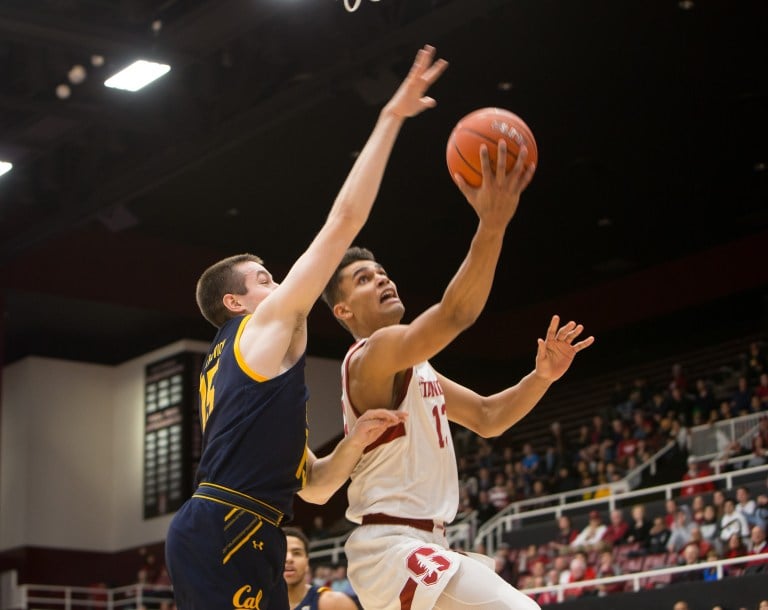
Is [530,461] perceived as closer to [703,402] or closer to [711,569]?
[703,402]

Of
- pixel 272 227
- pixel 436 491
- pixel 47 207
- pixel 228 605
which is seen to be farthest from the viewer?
pixel 272 227

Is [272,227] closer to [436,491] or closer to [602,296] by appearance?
[602,296]

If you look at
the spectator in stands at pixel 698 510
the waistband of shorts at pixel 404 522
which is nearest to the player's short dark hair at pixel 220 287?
the waistband of shorts at pixel 404 522

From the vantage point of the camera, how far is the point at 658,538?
14.2 meters

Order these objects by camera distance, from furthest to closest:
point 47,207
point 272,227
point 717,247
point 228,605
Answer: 1. point 717,247
2. point 272,227
3. point 47,207
4. point 228,605

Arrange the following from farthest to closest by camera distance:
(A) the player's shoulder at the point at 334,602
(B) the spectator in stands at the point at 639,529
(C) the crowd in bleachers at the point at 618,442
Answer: (C) the crowd in bleachers at the point at 618,442 → (B) the spectator in stands at the point at 639,529 → (A) the player's shoulder at the point at 334,602

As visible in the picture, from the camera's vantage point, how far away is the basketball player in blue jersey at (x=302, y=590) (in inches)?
252

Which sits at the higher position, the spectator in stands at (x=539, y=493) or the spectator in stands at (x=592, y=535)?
the spectator in stands at (x=539, y=493)

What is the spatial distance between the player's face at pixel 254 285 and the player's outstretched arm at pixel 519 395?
3.97ft

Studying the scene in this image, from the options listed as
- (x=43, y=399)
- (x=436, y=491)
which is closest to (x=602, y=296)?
(x=43, y=399)

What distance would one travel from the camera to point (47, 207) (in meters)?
17.8

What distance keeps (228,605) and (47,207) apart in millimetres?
14491

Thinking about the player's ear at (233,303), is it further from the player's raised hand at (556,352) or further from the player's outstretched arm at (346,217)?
the player's raised hand at (556,352)

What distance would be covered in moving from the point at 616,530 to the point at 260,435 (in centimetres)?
1142
